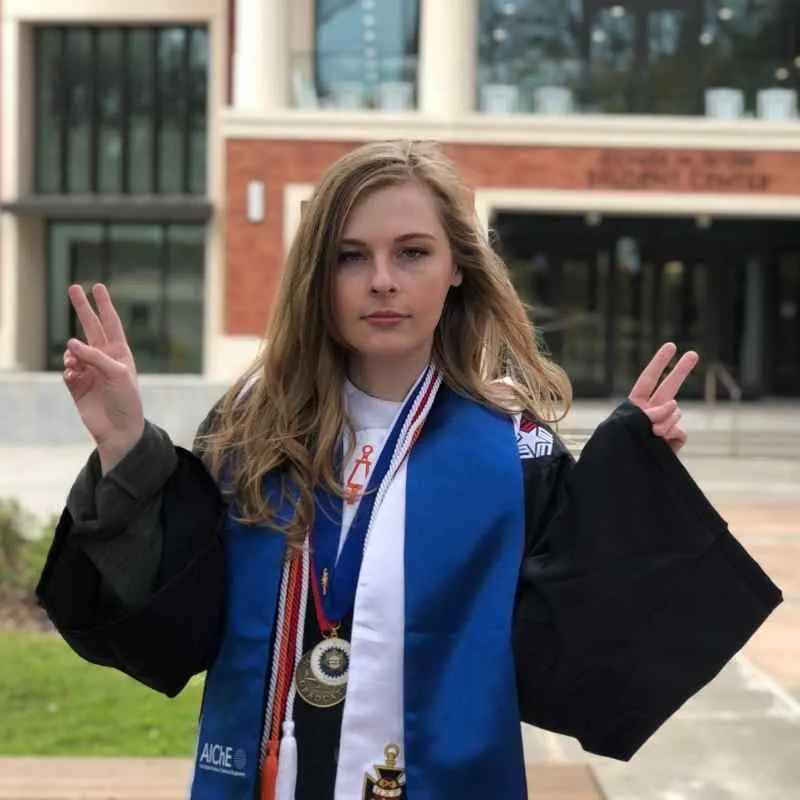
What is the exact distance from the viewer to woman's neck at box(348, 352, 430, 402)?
194 centimetres

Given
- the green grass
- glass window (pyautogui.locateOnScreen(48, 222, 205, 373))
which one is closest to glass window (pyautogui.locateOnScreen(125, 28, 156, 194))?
glass window (pyautogui.locateOnScreen(48, 222, 205, 373))

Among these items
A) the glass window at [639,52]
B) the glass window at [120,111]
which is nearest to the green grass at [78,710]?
the glass window at [639,52]

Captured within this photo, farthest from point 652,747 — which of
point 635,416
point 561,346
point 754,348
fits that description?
point 754,348

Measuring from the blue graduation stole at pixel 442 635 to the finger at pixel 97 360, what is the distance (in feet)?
0.95

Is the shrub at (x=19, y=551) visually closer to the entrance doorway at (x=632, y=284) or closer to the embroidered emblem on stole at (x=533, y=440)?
the embroidered emblem on stole at (x=533, y=440)

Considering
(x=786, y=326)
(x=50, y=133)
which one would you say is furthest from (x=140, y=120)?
(x=786, y=326)

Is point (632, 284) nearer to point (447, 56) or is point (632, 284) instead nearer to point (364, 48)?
point (447, 56)

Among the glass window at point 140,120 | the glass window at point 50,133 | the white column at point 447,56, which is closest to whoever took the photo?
the white column at point 447,56

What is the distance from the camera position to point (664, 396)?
188cm

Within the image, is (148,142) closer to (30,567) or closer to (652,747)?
(30,567)

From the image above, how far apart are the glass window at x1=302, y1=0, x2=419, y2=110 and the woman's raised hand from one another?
19.1m

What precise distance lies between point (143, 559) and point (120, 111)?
991 inches

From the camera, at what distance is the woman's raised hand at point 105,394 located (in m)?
1.80

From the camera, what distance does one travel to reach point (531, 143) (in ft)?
63.5
